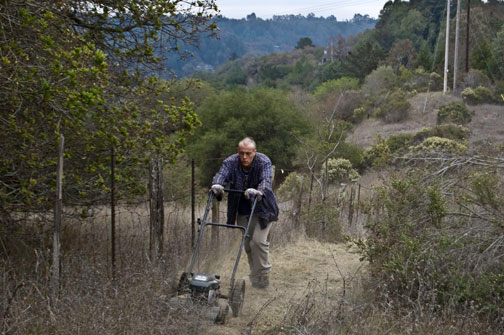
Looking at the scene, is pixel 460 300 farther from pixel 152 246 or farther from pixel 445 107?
pixel 445 107

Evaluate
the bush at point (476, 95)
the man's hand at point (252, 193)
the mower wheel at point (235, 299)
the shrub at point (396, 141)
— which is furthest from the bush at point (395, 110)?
the mower wheel at point (235, 299)

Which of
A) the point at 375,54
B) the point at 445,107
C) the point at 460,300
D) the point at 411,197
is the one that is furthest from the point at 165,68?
the point at 375,54

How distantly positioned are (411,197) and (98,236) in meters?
3.97

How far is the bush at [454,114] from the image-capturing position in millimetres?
36875

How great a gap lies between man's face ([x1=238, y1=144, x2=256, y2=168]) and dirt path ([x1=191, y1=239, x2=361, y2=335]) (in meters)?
1.43

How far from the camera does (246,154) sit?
646 cm

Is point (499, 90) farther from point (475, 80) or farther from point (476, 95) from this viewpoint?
point (476, 95)

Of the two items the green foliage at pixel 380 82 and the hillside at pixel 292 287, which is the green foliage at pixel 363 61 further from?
the hillside at pixel 292 287

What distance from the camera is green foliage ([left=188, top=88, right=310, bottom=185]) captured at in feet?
114

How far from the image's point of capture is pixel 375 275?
654cm

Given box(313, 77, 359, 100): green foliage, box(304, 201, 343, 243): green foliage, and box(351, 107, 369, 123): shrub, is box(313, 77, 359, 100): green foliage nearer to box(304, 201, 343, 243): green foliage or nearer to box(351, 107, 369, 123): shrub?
box(351, 107, 369, 123): shrub

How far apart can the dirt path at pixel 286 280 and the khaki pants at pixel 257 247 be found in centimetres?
24

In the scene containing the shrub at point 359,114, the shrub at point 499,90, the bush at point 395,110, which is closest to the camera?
the bush at point 395,110

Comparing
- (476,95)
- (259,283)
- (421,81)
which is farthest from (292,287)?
(421,81)
